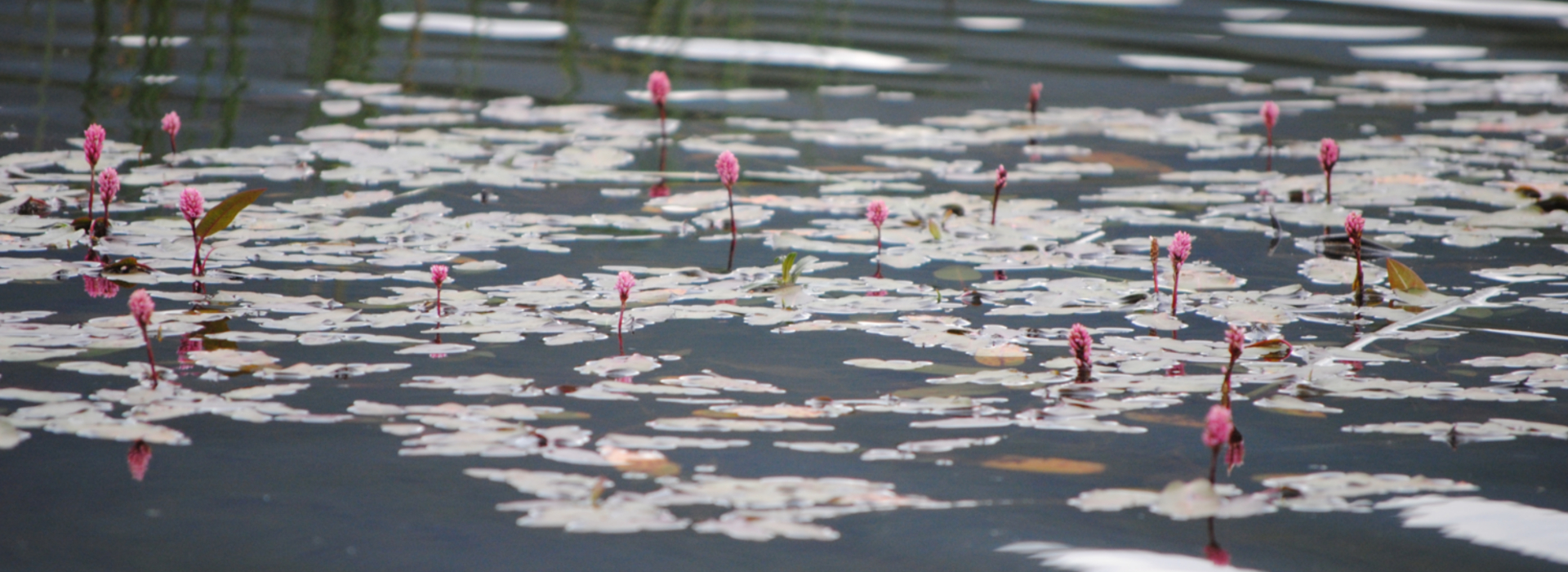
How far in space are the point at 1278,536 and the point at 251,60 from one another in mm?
4986

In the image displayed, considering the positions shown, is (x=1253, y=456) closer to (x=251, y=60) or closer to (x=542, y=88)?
(x=542, y=88)

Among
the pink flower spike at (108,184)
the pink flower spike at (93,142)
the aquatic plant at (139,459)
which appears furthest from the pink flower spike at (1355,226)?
the pink flower spike at (93,142)

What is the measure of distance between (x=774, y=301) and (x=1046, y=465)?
2.61 ft

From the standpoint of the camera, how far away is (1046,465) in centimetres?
168

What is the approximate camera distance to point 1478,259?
2795 mm

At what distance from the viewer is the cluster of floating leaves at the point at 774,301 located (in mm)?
1635

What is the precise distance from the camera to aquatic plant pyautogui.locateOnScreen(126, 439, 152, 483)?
1.58m

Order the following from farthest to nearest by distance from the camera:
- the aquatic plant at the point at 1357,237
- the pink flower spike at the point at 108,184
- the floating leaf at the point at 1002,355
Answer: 1. the pink flower spike at the point at 108,184
2. the aquatic plant at the point at 1357,237
3. the floating leaf at the point at 1002,355

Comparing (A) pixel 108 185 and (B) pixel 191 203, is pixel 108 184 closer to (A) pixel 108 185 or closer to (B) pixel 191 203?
(A) pixel 108 185

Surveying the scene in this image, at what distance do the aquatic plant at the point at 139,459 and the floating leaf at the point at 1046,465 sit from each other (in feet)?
3.29

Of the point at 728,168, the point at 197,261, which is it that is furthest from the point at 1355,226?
the point at 197,261

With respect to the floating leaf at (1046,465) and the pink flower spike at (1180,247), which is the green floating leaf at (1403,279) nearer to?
the pink flower spike at (1180,247)

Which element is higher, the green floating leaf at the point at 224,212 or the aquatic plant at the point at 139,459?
the green floating leaf at the point at 224,212

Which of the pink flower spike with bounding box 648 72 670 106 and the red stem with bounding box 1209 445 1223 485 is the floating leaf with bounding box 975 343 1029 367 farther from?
the pink flower spike with bounding box 648 72 670 106
